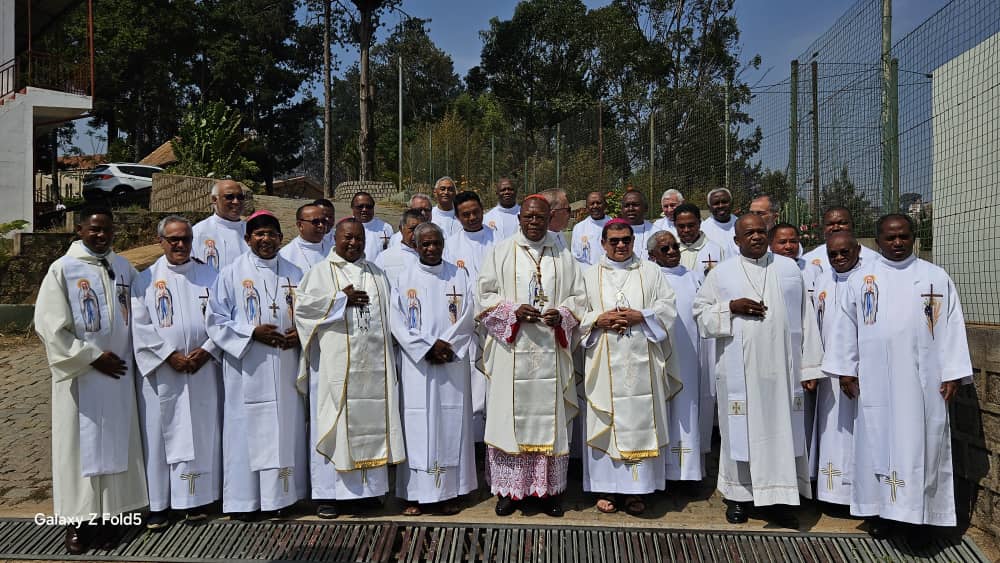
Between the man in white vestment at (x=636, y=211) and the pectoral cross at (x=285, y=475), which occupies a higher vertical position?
the man in white vestment at (x=636, y=211)

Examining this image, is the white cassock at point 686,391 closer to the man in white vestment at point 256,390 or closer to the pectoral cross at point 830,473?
the pectoral cross at point 830,473

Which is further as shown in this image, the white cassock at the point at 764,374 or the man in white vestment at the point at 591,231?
the man in white vestment at the point at 591,231

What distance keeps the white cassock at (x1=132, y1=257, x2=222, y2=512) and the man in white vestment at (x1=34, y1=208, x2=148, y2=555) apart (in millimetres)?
124

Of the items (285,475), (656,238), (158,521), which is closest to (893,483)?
(656,238)

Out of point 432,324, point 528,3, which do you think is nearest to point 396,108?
point 528,3

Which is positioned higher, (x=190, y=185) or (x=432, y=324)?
(x=190, y=185)

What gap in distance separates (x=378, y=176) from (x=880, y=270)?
28.2 m

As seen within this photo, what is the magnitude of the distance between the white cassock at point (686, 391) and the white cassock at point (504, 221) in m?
2.50

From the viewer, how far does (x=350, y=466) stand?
16.7 ft

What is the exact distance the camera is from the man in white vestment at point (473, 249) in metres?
6.27

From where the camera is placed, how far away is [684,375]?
18.8ft

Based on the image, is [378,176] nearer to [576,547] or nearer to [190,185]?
[190,185]

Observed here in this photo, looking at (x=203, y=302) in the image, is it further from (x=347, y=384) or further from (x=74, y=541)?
(x=74, y=541)

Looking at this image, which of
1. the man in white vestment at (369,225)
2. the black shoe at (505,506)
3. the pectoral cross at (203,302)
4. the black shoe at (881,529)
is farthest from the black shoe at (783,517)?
the pectoral cross at (203,302)
